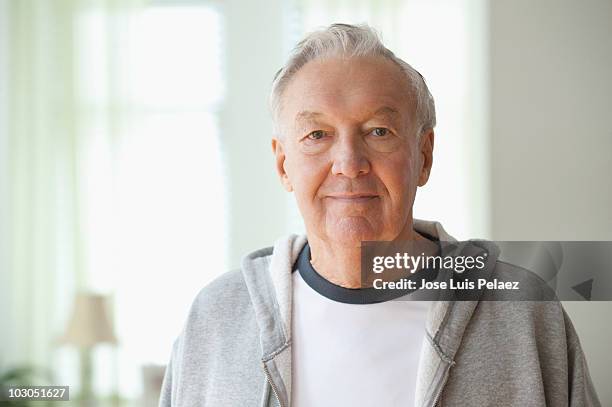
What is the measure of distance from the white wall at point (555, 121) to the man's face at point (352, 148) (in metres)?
1.67

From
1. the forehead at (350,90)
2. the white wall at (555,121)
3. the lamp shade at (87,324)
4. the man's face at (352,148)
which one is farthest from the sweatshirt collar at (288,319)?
the lamp shade at (87,324)

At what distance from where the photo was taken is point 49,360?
2877 millimetres

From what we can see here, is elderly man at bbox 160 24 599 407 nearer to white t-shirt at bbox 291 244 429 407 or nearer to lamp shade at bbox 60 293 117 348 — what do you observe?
white t-shirt at bbox 291 244 429 407

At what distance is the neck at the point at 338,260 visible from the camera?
3.11ft

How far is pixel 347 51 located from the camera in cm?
93

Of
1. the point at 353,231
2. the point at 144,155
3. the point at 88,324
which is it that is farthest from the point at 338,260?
the point at 144,155

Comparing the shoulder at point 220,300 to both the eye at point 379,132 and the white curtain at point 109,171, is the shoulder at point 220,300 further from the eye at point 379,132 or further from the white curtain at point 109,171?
the white curtain at point 109,171


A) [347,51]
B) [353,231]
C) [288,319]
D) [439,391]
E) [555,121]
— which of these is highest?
[555,121]

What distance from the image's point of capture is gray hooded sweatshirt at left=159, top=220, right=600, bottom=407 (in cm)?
89

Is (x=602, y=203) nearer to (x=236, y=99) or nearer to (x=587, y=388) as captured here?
(x=236, y=99)

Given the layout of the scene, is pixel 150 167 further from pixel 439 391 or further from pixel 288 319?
pixel 439 391

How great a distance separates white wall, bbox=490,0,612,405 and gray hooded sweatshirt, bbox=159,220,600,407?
1.58m

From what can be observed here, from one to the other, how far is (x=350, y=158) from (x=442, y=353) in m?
0.27

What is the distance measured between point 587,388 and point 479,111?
72.7 inches
